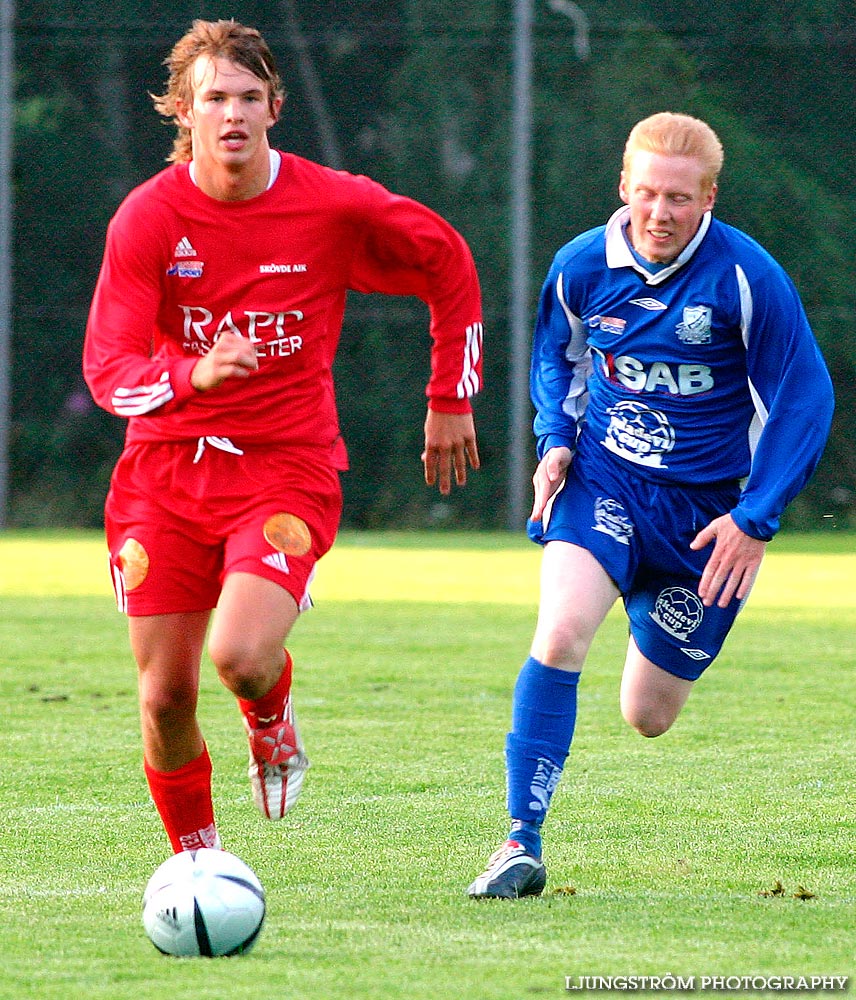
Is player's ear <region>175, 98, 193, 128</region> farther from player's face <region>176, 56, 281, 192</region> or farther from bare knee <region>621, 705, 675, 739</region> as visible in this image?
bare knee <region>621, 705, 675, 739</region>

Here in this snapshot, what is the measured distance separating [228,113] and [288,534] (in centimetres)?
100

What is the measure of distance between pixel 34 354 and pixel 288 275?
15.0 m

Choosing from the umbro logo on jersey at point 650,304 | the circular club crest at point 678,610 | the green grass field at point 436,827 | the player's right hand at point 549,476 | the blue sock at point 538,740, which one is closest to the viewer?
the green grass field at point 436,827

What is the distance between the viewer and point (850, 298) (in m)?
18.6

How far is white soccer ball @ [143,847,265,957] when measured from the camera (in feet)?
12.3

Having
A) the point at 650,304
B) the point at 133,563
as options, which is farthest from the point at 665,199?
the point at 133,563

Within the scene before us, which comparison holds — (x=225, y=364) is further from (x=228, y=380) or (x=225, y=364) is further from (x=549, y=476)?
(x=549, y=476)

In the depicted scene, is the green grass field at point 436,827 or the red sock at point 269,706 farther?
the red sock at point 269,706

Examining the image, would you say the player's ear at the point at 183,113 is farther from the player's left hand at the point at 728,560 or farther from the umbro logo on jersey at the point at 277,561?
the player's left hand at the point at 728,560

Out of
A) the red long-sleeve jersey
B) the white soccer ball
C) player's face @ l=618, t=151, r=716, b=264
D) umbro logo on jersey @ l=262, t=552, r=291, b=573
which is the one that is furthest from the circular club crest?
the white soccer ball

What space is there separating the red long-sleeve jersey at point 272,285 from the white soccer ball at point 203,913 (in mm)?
1055

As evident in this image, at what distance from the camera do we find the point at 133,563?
430cm

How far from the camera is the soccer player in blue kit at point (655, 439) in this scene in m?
4.48

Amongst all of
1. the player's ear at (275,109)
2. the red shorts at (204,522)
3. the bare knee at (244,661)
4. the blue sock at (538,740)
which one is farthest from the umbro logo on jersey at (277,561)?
the player's ear at (275,109)
